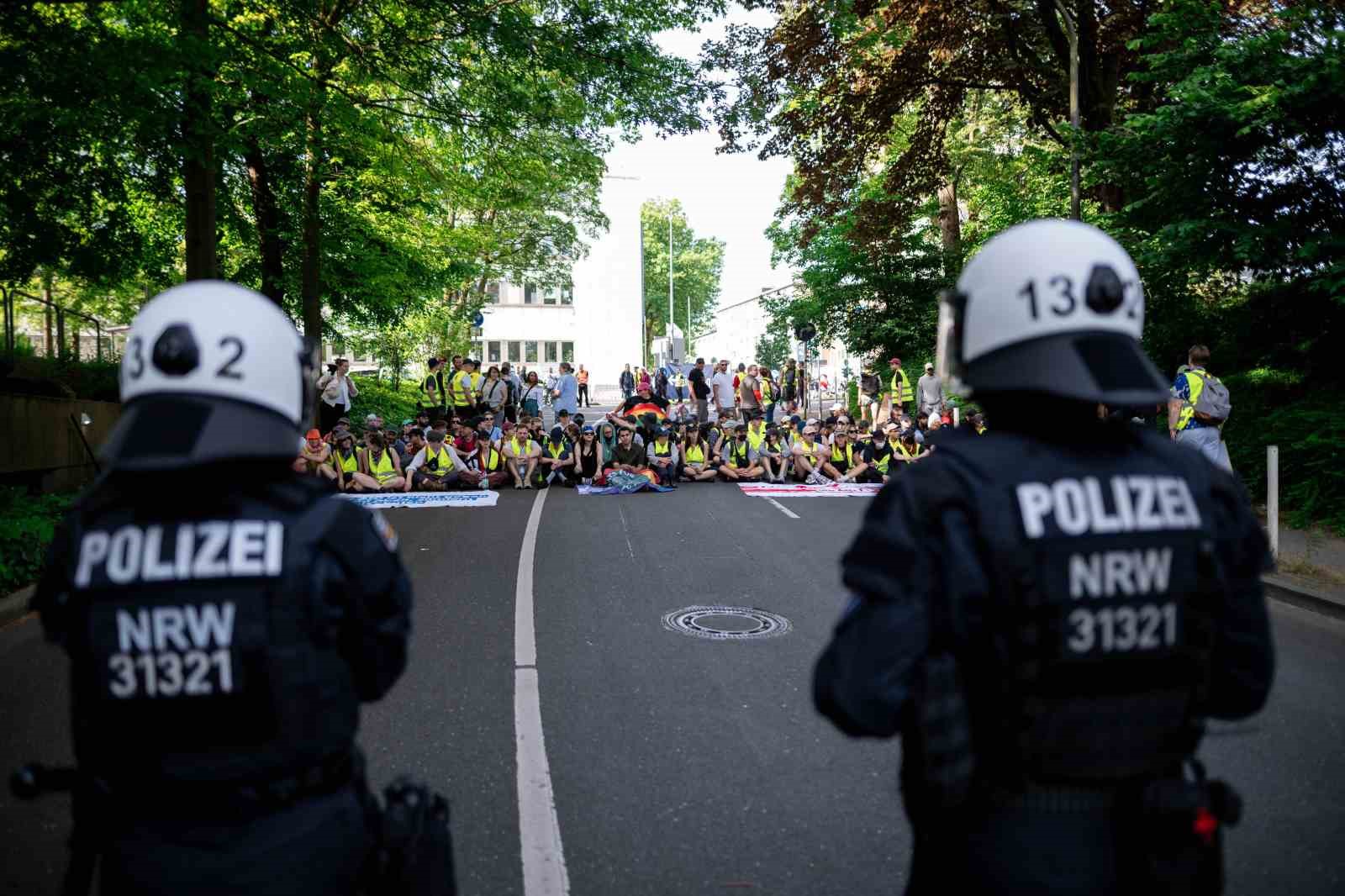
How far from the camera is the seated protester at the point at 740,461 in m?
18.1

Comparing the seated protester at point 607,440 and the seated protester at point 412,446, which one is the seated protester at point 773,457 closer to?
the seated protester at point 607,440

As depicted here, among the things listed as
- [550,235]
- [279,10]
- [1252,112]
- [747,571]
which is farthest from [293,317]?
[550,235]

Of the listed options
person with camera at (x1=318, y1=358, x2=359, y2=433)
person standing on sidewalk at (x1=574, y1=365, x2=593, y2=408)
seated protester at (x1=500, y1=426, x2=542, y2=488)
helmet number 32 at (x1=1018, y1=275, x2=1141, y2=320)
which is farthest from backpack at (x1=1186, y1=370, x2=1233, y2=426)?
person standing on sidewalk at (x1=574, y1=365, x2=593, y2=408)

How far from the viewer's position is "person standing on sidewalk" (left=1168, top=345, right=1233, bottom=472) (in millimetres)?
10070

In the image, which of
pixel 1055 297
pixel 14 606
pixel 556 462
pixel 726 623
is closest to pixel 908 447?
pixel 556 462

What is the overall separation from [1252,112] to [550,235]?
38.5 metres

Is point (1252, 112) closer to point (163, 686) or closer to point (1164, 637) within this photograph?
point (1164, 637)

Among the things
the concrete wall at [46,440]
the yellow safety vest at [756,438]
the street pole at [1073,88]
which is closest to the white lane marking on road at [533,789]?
the concrete wall at [46,440]

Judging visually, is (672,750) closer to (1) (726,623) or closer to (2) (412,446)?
(1) (726,623)

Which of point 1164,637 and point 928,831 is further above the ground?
point 1164,637

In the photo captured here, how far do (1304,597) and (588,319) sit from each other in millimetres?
57302

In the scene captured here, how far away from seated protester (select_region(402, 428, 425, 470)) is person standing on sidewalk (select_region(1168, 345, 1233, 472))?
1173 cm

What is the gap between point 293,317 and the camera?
22031 millimetres

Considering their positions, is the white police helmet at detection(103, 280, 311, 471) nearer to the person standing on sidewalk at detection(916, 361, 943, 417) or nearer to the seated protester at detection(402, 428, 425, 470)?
the seated protester at detection(402, 428, 425, 470)
